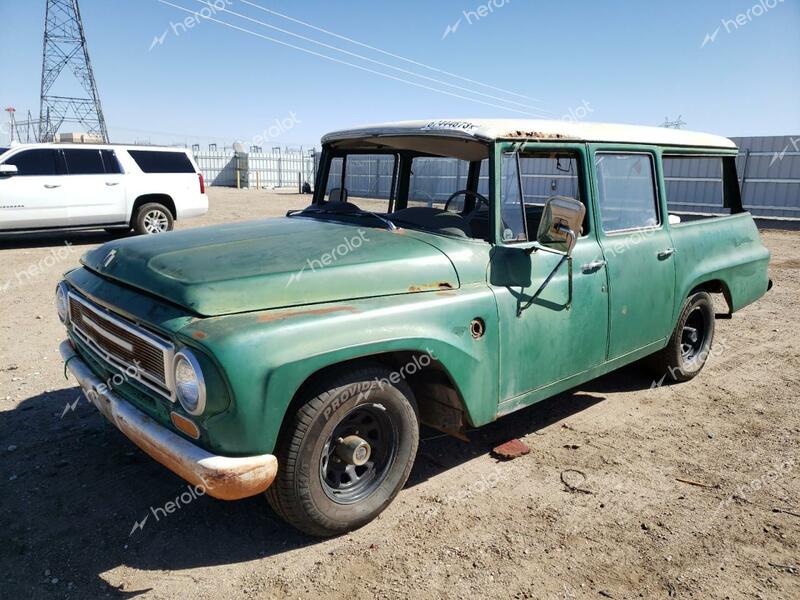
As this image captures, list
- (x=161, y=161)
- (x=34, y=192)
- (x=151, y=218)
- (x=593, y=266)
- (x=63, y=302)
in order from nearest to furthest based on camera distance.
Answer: (x=63, y=302) < (x=593, y=266) < (x=34, y=192) < (x=151, y=218) < (x=161, y=161)

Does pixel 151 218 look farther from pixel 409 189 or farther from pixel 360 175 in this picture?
pixel 409 189

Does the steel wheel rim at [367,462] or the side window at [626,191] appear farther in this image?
the side window at [626,191]

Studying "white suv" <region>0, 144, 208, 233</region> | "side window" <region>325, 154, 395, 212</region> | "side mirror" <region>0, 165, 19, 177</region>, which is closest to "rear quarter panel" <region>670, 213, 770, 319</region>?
"side window" <region>325, 154, 395, 212</region>

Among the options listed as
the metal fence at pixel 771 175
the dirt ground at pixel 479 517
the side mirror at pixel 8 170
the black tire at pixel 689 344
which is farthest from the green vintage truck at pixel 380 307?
the metal fence at pixel 771 175

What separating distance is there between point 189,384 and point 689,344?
4175 millimetres

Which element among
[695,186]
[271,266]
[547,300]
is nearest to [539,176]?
[547,300]

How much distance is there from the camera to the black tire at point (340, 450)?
2480mm

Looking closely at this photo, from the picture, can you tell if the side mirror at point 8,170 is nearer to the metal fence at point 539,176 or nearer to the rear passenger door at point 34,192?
the rear passenger door at point 34,192

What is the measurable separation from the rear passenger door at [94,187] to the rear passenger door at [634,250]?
32.4 ft

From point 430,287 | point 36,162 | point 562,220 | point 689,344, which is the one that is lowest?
point 689,344

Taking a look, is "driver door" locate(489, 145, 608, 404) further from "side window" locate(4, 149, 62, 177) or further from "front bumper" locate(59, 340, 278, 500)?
"side window" locate(4, 149, 62, 177)

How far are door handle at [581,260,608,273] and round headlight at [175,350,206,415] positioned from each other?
2278 mm

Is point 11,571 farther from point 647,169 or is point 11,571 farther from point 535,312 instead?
point 647,169

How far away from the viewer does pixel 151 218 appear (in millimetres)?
11641
